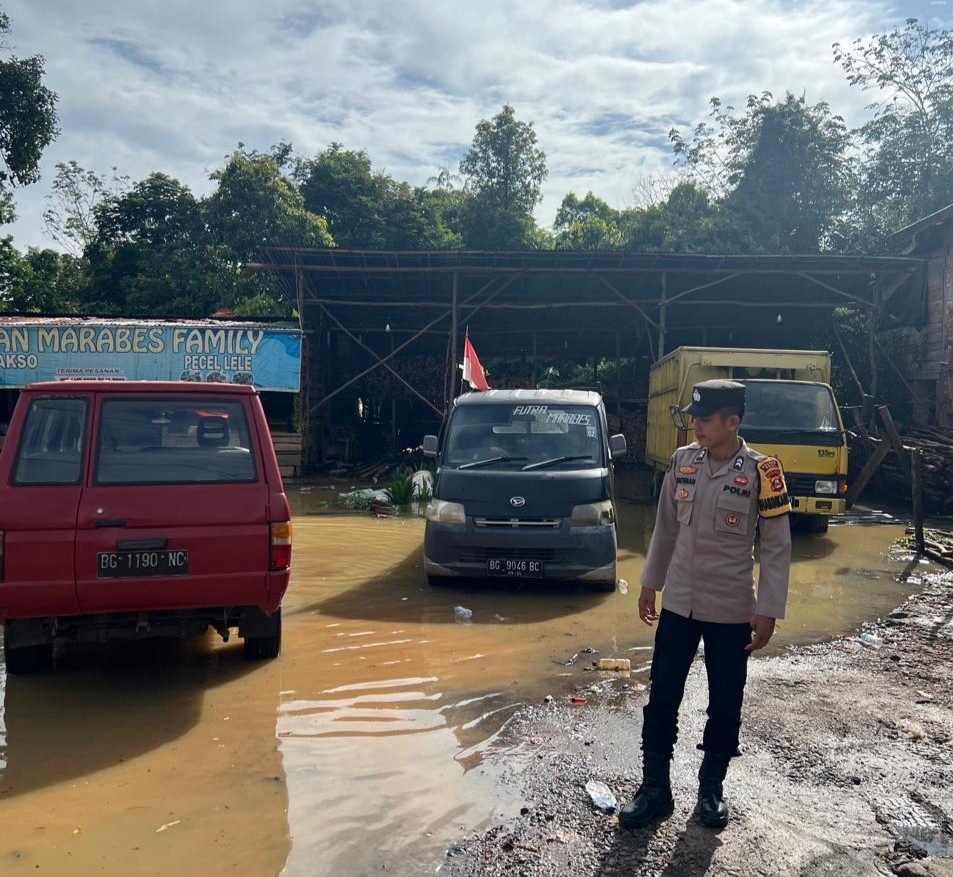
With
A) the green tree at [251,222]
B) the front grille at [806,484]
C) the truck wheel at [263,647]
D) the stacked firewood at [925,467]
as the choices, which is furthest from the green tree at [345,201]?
the truck wheel at [263,647]

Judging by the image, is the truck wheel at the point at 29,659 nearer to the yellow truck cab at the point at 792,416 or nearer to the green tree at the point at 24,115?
the yellow truck cab at the point at 792,416

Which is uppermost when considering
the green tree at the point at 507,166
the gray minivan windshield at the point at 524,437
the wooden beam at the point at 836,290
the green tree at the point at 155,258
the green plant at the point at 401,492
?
the green tree at the point at 507,166

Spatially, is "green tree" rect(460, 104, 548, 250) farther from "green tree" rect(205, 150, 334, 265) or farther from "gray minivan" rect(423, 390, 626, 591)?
"gray minivan" rect(423, 390, 626, 591)

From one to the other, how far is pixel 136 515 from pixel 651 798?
303 cm

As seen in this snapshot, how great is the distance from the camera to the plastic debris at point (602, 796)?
3336 mm

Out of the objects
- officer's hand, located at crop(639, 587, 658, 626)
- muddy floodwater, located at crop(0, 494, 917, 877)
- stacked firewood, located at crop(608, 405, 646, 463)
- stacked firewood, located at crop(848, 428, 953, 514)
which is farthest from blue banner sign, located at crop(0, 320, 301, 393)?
officer's hand, located at crop(639, 587, 658, 626)

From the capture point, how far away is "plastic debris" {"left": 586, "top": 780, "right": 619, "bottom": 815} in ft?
10.9

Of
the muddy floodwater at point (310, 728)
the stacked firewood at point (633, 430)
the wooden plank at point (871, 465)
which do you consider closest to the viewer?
the muddy floodwater at point (310, 728)

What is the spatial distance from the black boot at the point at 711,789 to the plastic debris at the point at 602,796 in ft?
1.16

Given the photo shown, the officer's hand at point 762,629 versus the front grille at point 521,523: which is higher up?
the officer's hand at point 762,629

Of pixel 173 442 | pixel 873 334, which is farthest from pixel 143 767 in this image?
pixel 873 334

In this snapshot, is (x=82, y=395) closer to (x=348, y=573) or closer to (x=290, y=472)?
(x=348, y=573)

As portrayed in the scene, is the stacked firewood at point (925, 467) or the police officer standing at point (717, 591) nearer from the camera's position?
the police officer standing at point (717, 591)

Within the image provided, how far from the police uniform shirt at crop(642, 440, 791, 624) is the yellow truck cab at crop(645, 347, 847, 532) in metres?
6.72
